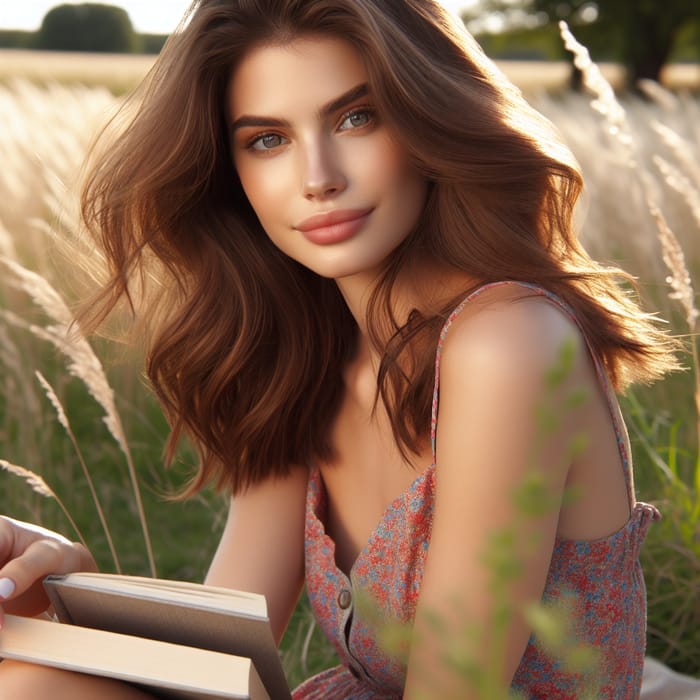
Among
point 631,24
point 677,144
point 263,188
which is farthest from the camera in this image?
point 631,24

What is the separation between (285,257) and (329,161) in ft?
1.44

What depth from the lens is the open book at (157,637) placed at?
111cm

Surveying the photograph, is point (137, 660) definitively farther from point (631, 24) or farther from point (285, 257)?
point (631, 24)

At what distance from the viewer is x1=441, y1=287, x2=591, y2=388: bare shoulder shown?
4.69 ft

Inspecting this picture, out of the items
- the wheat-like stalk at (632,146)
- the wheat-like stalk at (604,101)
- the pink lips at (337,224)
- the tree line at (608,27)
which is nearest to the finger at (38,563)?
the pink lips at (337,224)

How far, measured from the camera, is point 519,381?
1.42m

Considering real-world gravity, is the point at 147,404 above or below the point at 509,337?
below

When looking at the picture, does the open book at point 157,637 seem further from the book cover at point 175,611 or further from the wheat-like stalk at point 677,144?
the wheat-like stalk at point 677,144

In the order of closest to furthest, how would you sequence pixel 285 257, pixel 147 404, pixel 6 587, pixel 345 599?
pixel 6 587
pixel 345 599
pixel 285 257
pixel 147 404

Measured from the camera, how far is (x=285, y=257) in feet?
6.65

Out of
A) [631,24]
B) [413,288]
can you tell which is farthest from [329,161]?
[631,24]

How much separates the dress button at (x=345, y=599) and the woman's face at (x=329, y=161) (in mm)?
570

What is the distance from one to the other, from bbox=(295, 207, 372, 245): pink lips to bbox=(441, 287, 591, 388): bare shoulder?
0.22 meters

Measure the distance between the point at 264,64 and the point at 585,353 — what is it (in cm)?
69
